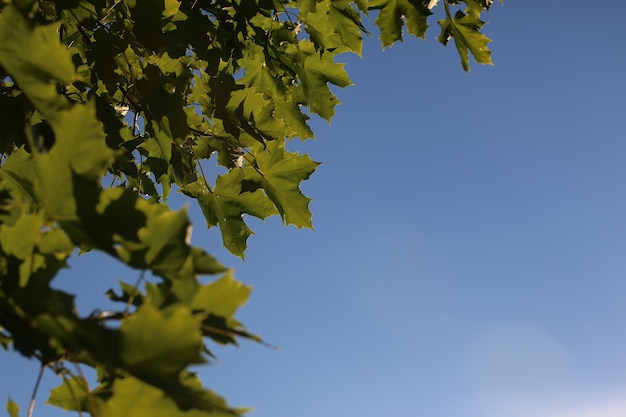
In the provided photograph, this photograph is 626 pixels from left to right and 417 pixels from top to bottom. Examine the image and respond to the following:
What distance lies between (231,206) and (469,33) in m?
1.78

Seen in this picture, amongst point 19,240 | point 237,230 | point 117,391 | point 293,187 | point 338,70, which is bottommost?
point 117,391

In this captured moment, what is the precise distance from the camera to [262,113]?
2891 millimetres

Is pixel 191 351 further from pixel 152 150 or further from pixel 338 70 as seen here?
pixel 338 70

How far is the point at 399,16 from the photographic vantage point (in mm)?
3002

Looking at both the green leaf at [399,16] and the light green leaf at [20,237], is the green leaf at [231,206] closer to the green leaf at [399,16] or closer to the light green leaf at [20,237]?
the green leaf at [399,16]

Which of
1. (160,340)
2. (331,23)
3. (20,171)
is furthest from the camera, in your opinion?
(331,23)

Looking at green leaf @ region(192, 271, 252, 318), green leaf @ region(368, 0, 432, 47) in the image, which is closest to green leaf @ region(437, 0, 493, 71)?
green leaf @ region(368, 0, 432, 47)

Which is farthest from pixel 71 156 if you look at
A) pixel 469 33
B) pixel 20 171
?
pixel 469 33

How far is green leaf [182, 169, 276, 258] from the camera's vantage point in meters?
2.80

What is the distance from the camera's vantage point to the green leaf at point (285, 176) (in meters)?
2.85

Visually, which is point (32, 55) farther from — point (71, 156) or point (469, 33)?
point (469, 33)

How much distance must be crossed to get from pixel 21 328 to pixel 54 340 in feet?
0.21

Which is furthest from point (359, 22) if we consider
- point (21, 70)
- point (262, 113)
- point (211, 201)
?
point (21, 70)

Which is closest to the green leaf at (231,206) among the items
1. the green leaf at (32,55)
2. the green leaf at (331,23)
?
the green leaf at (331,23)
